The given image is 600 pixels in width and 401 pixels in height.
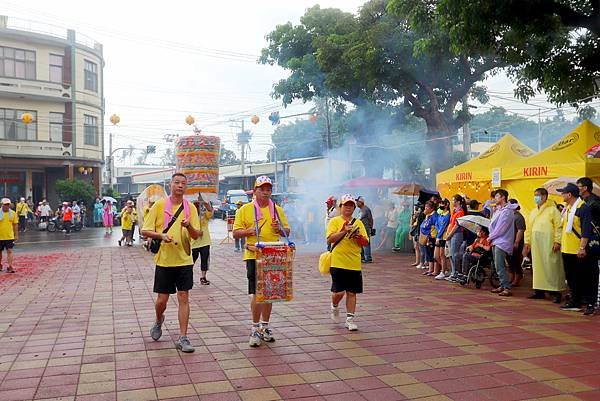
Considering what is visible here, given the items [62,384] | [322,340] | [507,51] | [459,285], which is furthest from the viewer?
[459,285]

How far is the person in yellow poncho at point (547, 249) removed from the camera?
26.0 feet

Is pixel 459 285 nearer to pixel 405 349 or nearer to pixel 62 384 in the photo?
pixel 405 349

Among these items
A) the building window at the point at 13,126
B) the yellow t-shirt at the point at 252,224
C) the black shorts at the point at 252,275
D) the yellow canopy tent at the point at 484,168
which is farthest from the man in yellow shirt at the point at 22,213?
the black shorts at the point at 252,275

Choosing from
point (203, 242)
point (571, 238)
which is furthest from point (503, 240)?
point (203, 242)

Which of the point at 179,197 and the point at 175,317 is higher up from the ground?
the point at 179,197

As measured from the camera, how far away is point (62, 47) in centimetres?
3344

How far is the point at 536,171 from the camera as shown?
37.1ft

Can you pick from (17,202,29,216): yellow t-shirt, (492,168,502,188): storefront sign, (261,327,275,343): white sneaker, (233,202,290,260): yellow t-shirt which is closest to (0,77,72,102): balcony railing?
(17,202,29,216): yellow t-shirt

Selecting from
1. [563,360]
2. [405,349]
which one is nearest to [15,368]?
[405,349]

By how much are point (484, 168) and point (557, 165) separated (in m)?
2.91

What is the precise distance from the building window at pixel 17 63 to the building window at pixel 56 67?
108 cm

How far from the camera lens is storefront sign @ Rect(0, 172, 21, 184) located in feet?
109

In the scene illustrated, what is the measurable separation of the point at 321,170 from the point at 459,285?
2499 centimetres

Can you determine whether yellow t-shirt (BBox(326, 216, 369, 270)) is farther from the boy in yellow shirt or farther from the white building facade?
the white building facade
